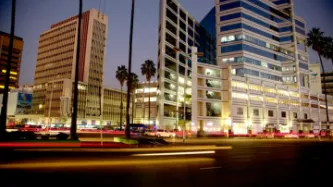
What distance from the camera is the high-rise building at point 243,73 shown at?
6831 cm

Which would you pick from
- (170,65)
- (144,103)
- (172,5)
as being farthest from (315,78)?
(144,103)

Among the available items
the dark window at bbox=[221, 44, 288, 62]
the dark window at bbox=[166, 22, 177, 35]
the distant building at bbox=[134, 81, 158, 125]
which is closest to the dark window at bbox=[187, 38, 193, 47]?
the dark window at bbox=[166, 22, 177, 35]

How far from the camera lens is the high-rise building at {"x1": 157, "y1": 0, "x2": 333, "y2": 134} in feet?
224

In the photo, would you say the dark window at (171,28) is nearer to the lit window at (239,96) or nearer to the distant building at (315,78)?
the lit window at (239,96)

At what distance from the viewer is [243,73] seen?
7744 centimetres

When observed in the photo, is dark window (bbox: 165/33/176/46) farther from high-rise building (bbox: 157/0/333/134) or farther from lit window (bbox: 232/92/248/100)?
lit window (bbox: 232/92/248/100)

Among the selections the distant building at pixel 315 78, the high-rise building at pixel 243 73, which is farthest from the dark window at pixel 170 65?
the distant building at pixel 315 78

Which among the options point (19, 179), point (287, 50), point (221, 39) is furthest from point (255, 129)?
point (19, 179)

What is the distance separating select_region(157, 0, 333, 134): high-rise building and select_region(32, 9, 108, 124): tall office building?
195 ft

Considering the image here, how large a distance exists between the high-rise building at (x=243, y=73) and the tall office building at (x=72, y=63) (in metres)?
59.4

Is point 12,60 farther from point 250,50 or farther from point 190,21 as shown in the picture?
point 250,50

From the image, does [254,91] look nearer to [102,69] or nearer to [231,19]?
[231,19]

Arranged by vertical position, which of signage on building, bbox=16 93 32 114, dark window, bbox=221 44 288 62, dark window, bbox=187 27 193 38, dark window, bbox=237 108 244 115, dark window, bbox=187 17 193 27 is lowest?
dark window, bbox=237 108 244 115

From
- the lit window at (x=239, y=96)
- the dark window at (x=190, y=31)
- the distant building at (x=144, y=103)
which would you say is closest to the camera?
the lit window at (x=239, y=96)
